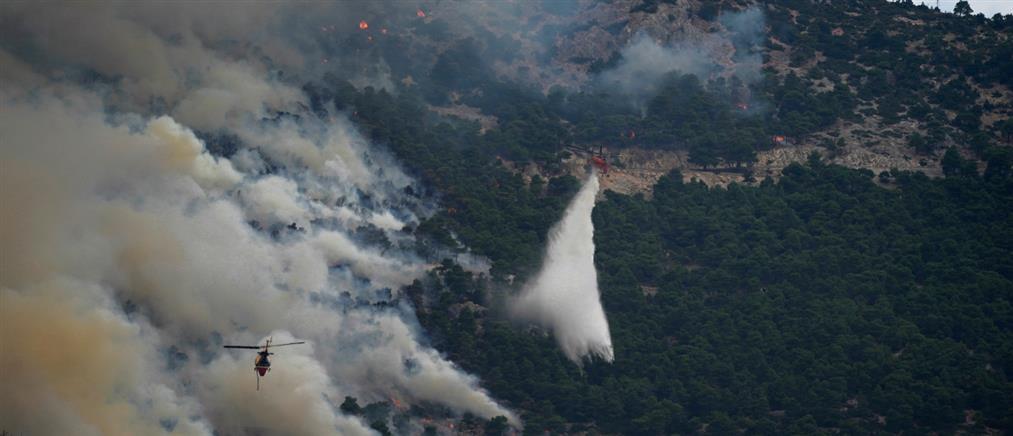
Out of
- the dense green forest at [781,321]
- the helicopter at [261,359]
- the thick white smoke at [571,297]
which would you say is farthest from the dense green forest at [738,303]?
the helicopter at [261,359]

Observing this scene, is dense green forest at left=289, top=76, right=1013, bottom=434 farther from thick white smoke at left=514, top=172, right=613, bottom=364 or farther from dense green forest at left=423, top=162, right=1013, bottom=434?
thick white smoke at left=514, top=172, right=613, bottom=364

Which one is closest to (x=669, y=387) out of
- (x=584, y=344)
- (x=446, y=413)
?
(x=584, y=344)

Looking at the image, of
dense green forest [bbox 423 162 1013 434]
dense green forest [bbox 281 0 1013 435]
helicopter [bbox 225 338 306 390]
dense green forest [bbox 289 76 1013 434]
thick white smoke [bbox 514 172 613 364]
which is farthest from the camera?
thick white smoke [bbox 514 172 613 364]

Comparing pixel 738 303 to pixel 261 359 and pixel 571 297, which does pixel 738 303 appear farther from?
pixel 261 359

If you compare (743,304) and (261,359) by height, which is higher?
(743,304)

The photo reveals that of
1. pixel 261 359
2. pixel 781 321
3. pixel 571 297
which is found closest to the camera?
pixel 261 359

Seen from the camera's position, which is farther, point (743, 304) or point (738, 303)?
point (738, 303)

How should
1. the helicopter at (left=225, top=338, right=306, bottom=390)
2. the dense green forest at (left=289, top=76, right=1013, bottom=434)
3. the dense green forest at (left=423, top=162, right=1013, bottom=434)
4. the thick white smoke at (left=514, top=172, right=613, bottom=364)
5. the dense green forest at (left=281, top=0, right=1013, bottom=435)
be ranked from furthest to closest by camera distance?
the thick white smoke at (left=514, top=172, right=613, bottom=364) < the dense green forest at (left=289, top=76, right=1013, bottom=434) < the dense green forest at (left=281, top=0, right=1013, bottom=435) < the dense green forest at (left=423, top=162, right=1013, bottom=434) < the helicopter at (left=225, top=338, right=306, bottom=390)

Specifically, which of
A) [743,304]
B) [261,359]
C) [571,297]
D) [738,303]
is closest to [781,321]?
[743,304]

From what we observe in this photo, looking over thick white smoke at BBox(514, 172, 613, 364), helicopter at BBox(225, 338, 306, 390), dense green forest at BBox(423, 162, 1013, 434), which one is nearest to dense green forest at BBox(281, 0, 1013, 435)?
dense green forest at BBox(423, 162, 1013, 434)
